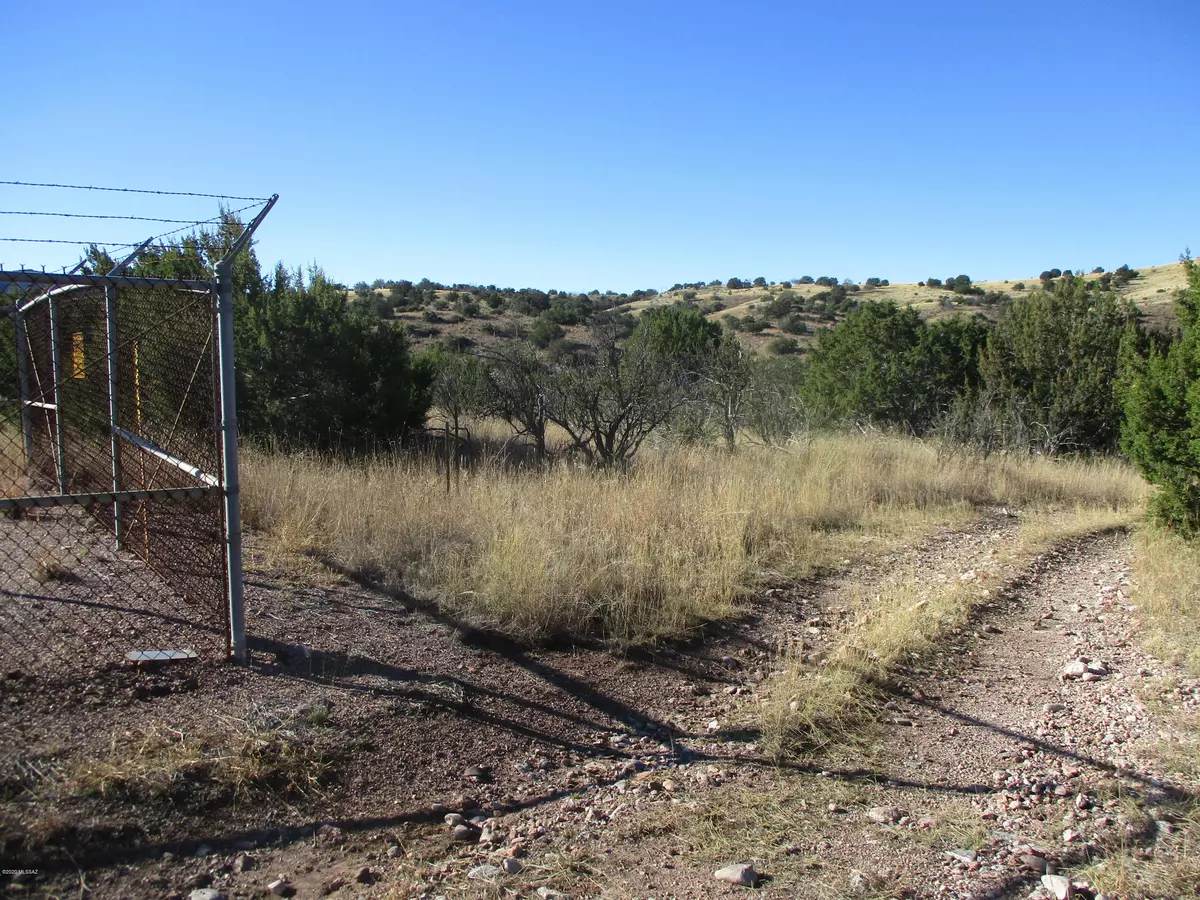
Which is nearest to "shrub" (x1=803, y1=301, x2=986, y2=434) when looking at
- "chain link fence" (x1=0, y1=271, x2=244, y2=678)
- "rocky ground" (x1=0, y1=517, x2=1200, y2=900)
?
"rocky ground" (x1=0, y1=517, x2=1200, y2=900)

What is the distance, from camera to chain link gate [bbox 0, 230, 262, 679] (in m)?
4.13

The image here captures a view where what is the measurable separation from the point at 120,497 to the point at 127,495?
42 mm

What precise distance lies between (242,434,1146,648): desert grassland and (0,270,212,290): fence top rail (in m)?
2.49

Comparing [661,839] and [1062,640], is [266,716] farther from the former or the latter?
[1062,640]

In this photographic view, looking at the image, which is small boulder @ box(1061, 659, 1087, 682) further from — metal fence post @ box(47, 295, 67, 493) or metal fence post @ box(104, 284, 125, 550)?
metal fence post @ box(47, 295, 67, 493)

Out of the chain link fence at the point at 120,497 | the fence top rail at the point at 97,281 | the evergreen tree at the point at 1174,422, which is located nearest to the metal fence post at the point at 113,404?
the chain link fence at the point at 120,497

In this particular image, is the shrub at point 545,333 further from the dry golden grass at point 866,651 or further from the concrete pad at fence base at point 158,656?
the concrete pad at fence base at point 158,656

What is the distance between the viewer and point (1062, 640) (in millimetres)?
5879

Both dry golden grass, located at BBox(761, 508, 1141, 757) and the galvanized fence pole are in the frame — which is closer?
dry golden grass, located at BBox(761, 508, 1141, 757)

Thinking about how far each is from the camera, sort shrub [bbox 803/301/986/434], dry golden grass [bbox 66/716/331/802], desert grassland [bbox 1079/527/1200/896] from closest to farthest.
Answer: desert grassland [bbox 1079/527/1200/896] → dry golden grass [bbox 66/716/331/802] → shrub [bbox 803/301/986/434]

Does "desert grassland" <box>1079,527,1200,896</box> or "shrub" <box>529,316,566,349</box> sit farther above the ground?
"shrub" <box>529,316,566,349</box>

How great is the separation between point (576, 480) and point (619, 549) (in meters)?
2.30

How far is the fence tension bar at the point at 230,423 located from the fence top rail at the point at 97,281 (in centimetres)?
10

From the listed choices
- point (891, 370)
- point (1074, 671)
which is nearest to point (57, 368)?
point (1074, 671)
